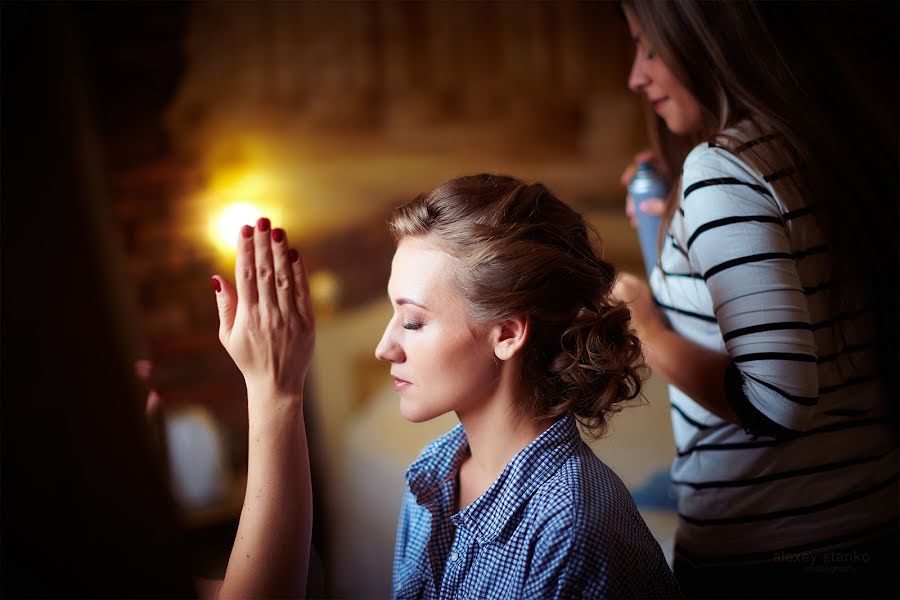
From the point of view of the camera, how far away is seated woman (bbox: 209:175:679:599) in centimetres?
78

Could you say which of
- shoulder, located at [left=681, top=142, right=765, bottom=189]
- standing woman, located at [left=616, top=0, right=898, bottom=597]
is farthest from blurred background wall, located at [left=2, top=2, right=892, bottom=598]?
shoulder, located at [left=681, top=142, right=765, bottom=189]

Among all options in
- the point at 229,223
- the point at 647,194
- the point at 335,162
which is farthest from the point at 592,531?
the point at 335,162

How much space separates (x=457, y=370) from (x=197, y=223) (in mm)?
1654

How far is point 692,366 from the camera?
3.11 feet

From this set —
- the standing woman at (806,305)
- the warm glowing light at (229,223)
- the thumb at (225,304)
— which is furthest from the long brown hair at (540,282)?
the warm glowing light at (229,223)

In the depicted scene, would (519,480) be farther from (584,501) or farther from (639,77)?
(639,77)

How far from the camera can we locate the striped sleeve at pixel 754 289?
33.9 inches

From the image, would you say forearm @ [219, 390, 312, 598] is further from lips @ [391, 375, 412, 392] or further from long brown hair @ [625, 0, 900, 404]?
long brown hair @ [625, 0, 900, 404]

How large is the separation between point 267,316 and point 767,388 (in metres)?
0.56

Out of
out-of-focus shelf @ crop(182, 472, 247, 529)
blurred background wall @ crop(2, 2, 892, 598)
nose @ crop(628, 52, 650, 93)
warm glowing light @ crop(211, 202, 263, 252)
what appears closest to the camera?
nose @ crop(628, 52, 650, 93)

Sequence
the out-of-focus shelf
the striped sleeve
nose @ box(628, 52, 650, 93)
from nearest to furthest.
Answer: the striped sleeve
nose @ box(628, 52, 650, 93)
the out-of-focus shelf

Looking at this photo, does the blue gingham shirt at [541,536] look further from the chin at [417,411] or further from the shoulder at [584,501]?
the chin at [417,411]

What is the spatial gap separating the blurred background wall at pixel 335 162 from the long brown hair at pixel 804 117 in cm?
63

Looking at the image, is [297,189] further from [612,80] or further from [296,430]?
[296,430]
